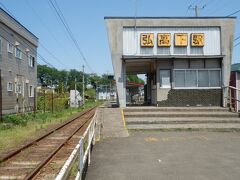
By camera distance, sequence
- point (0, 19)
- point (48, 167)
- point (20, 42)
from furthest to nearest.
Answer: point (20, 42) < point (0, 19) < point (48, 167)

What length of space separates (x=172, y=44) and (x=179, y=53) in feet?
2.35

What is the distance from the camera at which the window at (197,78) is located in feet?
80.2

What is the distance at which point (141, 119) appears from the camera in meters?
20.0

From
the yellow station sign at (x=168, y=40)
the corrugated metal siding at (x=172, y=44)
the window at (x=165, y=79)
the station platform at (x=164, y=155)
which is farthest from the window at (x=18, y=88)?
the station platform at (x=164, y=155)

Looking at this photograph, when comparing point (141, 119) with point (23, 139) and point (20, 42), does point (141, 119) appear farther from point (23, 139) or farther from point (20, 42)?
point (20, 42)

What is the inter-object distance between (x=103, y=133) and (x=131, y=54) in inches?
343

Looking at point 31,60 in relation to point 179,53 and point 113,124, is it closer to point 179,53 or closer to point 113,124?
point 179,53

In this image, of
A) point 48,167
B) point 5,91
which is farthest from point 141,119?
point 5,91

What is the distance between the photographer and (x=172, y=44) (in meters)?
24.6

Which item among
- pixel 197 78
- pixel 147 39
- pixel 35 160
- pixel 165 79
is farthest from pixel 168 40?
pixel 35 160

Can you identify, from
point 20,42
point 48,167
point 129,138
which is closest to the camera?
point 48,167

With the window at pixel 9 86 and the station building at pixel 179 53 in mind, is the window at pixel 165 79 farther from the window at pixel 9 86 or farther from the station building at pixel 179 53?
the window at pixel 9 86

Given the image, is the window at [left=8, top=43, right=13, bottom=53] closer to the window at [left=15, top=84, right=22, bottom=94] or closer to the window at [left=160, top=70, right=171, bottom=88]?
the window at [left=15, top=84, right=22, bottom=94]

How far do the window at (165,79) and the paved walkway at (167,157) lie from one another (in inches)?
321
